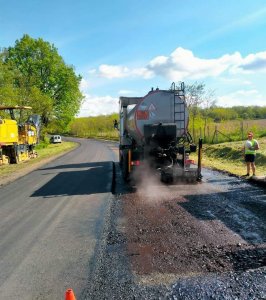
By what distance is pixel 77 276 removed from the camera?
5.04 metres

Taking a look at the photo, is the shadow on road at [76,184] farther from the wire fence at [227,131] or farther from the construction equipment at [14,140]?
the wire fence at [227,131]

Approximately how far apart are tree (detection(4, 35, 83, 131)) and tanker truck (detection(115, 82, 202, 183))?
1538 inches

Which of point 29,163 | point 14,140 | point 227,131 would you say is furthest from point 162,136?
point 227,131

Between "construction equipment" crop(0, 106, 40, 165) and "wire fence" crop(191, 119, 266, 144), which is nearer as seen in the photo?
"construction equipment" crop(0, 106, 40, 165)

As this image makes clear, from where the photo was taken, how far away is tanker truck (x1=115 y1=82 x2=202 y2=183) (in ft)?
40.7

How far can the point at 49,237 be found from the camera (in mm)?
6879

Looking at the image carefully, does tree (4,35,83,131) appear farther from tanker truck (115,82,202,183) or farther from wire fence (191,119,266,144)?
tanker truck (115,82,202,183)

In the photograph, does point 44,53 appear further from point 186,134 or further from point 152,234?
point 152,234

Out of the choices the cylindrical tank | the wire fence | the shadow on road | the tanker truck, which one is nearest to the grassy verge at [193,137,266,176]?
the wire fence

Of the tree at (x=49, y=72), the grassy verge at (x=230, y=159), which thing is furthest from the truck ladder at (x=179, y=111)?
the tree at (x=49, y=72)

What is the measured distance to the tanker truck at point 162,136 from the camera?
12.4 meters

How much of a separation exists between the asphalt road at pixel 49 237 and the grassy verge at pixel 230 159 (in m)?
6.39

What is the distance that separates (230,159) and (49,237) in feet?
48.2

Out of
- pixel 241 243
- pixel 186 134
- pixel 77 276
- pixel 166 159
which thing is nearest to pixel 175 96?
pixel 186 134
